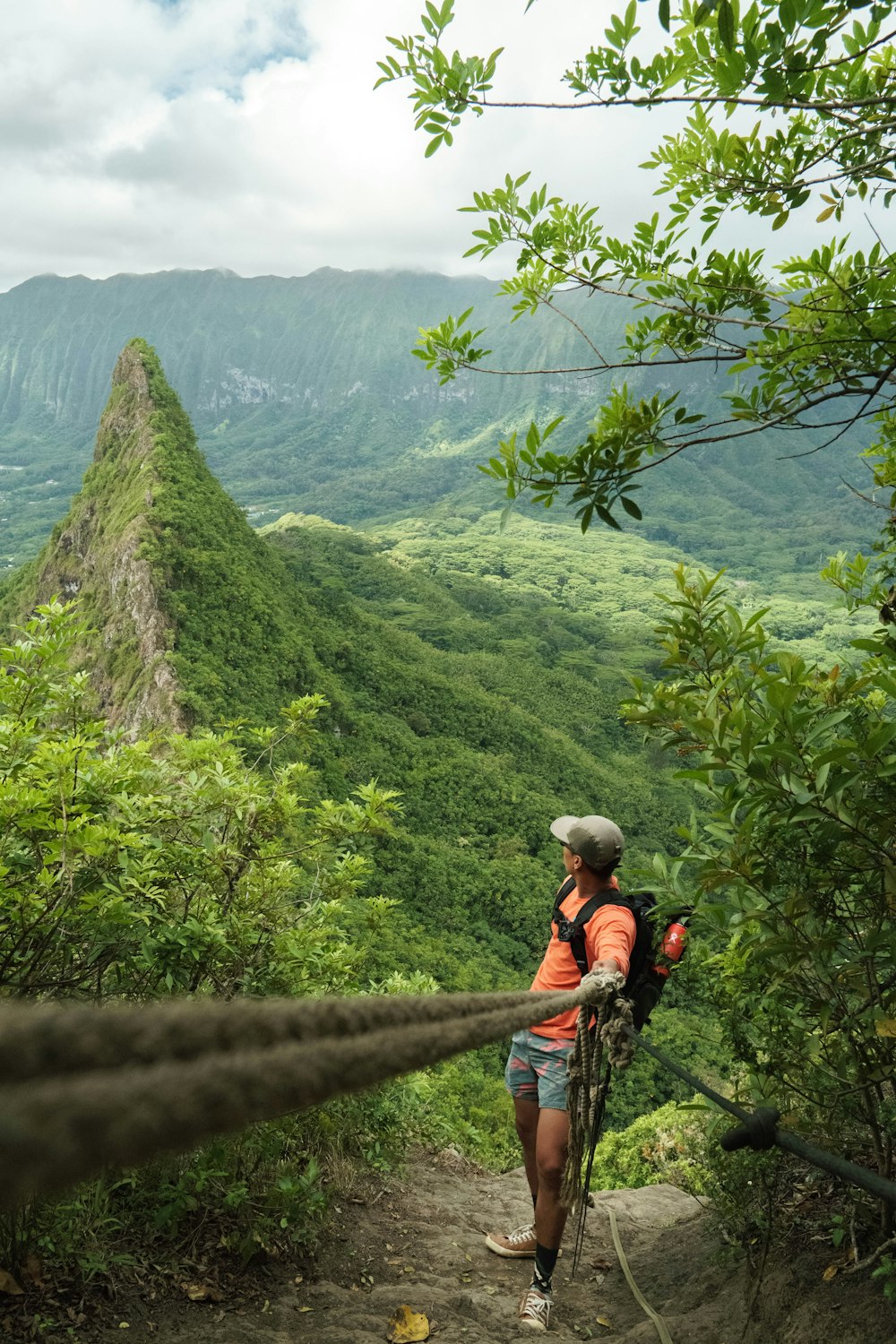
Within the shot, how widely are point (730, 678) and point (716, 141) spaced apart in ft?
5.34

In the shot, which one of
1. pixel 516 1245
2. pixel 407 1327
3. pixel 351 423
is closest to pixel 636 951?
pixel 407 1327

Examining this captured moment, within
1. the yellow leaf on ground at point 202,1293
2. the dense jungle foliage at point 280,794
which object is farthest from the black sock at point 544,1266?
the yellow leaf on ground at point 202,1293

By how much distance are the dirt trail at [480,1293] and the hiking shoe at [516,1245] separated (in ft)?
0.13

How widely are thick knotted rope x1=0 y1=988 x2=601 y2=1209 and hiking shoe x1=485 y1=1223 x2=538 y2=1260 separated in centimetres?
373

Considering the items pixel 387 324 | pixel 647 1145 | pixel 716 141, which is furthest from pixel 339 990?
pixel 387 324

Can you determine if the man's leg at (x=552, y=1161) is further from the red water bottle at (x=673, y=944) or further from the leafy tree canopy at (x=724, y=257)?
the leafy tree canopy at (x=724, y=257)

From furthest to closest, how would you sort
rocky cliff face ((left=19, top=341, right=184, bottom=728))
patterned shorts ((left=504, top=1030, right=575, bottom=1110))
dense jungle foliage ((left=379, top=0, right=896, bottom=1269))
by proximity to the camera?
rocky cliff face ((left=19, top=341, right=184, bottom=728)) → patterned shorts ((left=504, top=1030, right=575, bottom=1110)) → dense jungle foliage ((left=379, top=0, right=896, bottom=1269))

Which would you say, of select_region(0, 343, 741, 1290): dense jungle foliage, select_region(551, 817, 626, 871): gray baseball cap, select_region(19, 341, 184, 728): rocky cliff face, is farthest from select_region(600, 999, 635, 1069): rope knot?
select_region(19, 341, 184, 728): rocky cliff face

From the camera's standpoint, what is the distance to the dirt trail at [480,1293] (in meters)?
2.42

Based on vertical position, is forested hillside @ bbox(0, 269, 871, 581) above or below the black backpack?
above

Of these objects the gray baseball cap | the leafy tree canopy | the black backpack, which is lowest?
the black backpack

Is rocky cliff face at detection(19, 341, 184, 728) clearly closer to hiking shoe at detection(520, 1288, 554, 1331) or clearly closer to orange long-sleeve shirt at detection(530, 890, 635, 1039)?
orange long-sleeve shirt at detection(530, 890, 635, 1039)

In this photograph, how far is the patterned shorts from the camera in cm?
295

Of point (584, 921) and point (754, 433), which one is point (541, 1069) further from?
point (754, 433)
